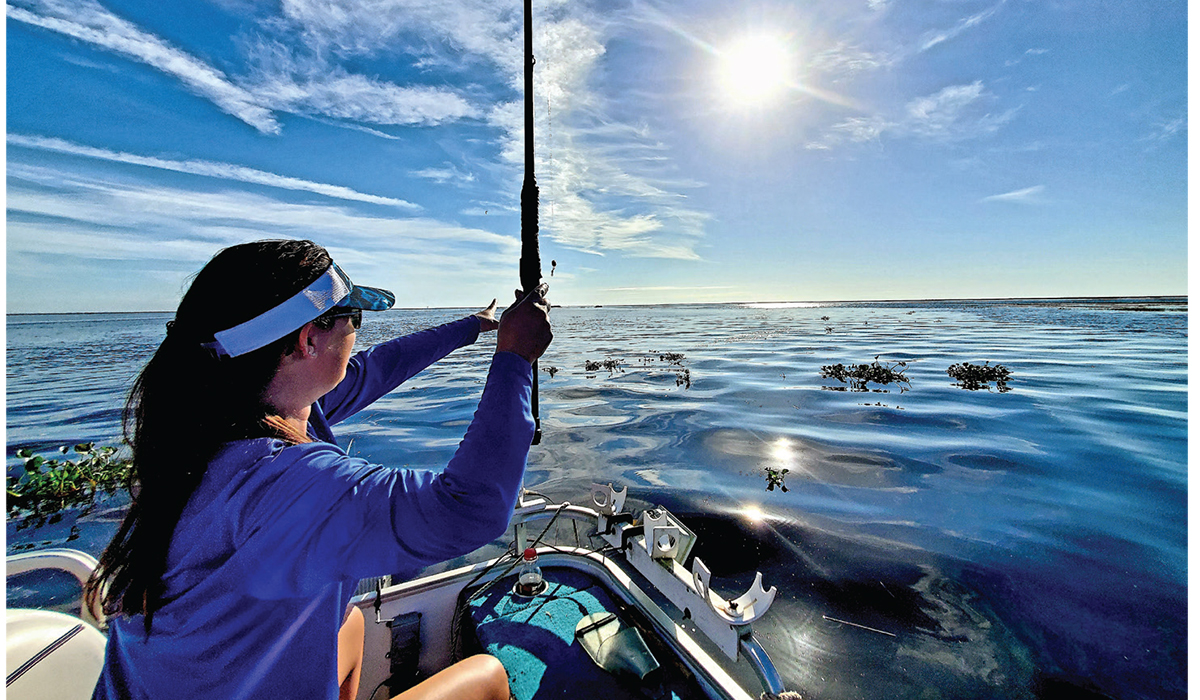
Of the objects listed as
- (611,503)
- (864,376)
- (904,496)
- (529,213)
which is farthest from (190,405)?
(864,376)

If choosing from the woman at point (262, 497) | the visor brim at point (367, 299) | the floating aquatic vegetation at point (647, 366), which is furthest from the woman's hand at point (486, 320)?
the floating aquatic vegetation at point (647, 366)

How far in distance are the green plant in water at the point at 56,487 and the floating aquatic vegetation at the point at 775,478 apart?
14.5m

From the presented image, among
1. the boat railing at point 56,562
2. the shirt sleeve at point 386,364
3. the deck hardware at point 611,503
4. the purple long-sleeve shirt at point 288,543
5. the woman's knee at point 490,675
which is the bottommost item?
the woman's knee at point 490,675

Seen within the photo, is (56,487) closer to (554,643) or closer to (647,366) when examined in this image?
(554,643)

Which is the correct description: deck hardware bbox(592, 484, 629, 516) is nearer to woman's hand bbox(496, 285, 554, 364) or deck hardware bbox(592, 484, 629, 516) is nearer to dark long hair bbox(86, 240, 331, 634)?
woman's hand bbox(496, 285, 554, 364)

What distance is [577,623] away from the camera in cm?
439

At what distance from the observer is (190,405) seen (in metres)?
1.59

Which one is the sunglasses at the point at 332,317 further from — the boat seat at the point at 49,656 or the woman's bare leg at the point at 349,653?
the boat seat at the point at 49,656

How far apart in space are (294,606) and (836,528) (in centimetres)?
942

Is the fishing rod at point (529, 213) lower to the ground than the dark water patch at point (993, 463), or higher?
higher

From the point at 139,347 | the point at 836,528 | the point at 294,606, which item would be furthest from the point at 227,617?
the point at 139,347

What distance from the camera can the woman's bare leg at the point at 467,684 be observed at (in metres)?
2.52

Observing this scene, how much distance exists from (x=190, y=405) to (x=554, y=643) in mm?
3731

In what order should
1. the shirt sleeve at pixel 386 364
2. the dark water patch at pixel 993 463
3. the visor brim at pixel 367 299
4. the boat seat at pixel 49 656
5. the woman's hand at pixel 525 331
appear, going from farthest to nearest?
the dark water patch at pixel 993 463
the shirt sleeve at pixel 386 364
the boat seat at pixel 49 656
the visor brim at pixel 367 299
the woman's hand at pixel 525 331
